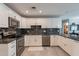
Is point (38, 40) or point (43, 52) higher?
point (38, 40)

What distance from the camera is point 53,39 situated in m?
6.85

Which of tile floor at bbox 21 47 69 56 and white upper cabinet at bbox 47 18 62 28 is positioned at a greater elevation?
white upper cabinet at bbox 47 18 62 28

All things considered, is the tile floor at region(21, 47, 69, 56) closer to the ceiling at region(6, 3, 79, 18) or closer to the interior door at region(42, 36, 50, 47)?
the interior door at region(42, 36, 50, 47)

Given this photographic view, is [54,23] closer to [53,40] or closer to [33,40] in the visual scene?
[53,40]

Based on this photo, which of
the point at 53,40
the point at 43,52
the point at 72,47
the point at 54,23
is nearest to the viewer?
the point at 72,47

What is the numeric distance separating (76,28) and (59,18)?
1.39m

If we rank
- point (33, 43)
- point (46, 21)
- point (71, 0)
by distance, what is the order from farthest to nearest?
point (46, 21) → point (33, 43) → point (71, 0)

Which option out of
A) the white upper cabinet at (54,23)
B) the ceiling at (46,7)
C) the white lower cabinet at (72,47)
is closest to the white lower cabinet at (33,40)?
the white upper cabinet at (54,23)

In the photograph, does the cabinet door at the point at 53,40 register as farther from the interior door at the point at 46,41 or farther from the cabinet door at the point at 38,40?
the cabinet door at the point at 38,40

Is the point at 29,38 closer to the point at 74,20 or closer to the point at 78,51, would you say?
the point at 74,20

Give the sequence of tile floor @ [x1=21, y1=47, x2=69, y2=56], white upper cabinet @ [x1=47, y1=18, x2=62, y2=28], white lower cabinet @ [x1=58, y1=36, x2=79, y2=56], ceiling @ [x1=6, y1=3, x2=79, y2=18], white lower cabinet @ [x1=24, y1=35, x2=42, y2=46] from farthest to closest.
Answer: white upper cabinet @ [x1=47, y1=18, x2=62, y2=28]
white lower cabinet @ [x1=24, y1=35, x2=42, y2=46]
tile floor @ [x1=21, y1=47, x2=69, y2=56]
ceiling @ [x1=6, y1=3, x2=79, y2=18]
white lower cabinet @ [x1=58, y1=36, x2=79, y2=56]

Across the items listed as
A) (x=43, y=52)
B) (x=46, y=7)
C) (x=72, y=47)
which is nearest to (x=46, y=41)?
(x=43, y=52)

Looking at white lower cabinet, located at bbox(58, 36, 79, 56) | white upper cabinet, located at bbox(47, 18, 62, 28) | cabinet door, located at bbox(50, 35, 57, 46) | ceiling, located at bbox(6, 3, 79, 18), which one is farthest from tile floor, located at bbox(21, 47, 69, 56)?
white upper cabinet, located at bbox(47, 18, 62, 28)

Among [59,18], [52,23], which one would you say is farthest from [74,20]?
[52,23]
